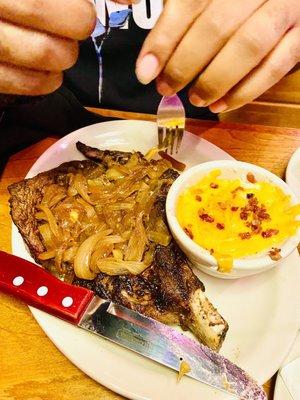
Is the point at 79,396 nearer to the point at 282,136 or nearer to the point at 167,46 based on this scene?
the point at 167,46

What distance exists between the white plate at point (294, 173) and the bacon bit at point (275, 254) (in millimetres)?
389

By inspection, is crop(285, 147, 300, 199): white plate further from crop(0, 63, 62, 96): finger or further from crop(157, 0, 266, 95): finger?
crop(0, 63, 62, 96): finger

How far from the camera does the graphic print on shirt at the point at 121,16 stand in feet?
6.16

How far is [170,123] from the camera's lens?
5.38 feet

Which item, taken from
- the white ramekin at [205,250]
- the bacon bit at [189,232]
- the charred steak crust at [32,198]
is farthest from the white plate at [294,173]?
the charred steak crust at [32,198]

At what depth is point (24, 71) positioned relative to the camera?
44.9 inches

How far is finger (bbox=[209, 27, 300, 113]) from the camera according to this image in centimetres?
132

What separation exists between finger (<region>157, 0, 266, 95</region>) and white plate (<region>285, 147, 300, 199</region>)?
646 millimetres

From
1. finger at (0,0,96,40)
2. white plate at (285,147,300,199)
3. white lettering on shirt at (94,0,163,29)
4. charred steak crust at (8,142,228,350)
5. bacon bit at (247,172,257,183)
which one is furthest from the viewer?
white lettering on shirt at (94,0,163,29)

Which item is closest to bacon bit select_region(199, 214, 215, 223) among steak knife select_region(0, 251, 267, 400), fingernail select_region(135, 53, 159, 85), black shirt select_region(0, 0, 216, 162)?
steak knife select_region(0, 251, 267, 400)

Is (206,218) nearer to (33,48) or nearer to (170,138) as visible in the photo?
(170,138)

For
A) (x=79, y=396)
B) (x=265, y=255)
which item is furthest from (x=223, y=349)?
(x=79, y=396)

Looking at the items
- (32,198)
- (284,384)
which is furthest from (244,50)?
(284,384)

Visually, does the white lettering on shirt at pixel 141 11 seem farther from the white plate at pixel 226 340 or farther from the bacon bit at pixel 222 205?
the bacon bit at pixel 222 205
